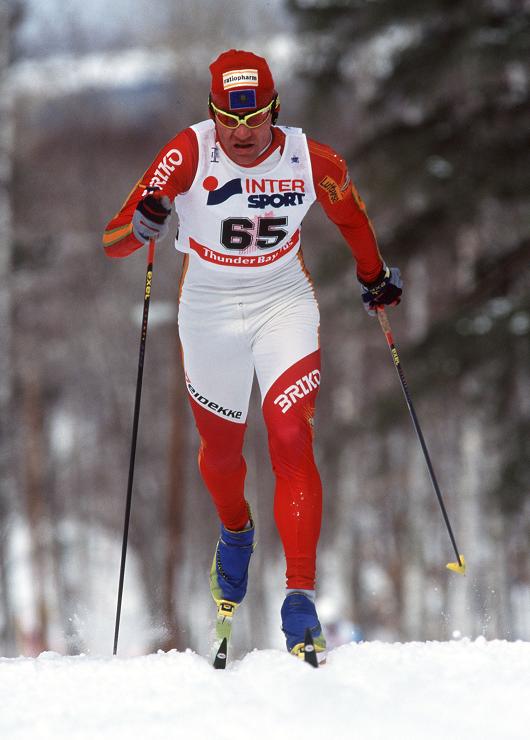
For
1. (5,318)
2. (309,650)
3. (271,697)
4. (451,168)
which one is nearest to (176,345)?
(5,318)

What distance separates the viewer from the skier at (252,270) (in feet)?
14.7

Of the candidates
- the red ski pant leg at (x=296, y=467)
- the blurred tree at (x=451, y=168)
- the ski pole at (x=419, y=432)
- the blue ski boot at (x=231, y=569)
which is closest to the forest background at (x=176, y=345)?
the blurred tree at (x=451, y=168)

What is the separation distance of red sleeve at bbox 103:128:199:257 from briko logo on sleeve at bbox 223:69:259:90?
0.88ft

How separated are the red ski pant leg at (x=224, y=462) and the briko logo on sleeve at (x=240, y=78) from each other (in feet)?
4.46

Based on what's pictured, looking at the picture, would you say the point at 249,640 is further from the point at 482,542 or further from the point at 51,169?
the point at 51,169

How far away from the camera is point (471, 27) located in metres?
11.6

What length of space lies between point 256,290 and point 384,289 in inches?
25.4

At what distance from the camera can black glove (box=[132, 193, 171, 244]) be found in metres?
4.38

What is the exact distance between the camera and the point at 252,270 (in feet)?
15.7

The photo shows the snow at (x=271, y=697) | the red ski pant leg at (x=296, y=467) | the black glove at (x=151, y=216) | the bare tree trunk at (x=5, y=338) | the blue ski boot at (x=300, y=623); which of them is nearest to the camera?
the snow at (x=271, y=697)

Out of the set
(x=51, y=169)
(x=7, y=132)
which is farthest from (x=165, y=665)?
(x=51, y=169)

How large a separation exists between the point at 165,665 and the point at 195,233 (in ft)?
5.71

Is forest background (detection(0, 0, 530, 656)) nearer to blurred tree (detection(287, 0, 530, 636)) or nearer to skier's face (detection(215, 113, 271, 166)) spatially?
blurred tree (detection(287, 0, 530, 636))

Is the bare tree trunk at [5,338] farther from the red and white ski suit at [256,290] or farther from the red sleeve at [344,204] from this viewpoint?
the red sleeve at [344,204]
